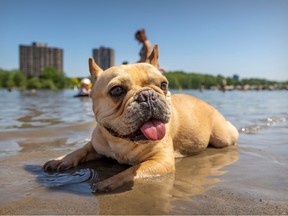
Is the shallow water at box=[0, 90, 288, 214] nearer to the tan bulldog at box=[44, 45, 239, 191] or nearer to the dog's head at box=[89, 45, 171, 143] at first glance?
the tan bulldog at box=[44, 45, 239, 191]

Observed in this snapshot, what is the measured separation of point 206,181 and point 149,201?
697 mm

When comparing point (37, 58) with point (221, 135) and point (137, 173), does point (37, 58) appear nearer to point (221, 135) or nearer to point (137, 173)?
point (221, 135)

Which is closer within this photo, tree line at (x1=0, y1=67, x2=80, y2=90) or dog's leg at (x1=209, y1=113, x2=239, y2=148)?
dog's leg at (x1=209, y1=113, x2=239, y2=148)

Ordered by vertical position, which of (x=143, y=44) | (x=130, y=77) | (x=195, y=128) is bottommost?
(x=195, y=128)

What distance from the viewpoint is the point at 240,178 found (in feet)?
8.54

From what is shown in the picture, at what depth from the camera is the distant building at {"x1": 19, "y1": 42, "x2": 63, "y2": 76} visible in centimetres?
16138

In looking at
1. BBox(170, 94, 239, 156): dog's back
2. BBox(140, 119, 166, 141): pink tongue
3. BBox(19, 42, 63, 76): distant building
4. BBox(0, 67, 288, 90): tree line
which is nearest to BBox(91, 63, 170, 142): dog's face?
BBox(140, 119, 166, 141): pink tongue

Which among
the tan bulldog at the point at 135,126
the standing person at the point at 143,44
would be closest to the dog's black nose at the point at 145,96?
the tan bulldog at the point at 135,126

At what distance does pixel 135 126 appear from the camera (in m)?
2.47

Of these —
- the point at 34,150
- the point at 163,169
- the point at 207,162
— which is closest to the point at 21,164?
the point at 34,150

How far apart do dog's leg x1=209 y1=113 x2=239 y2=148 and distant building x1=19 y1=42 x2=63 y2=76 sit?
530ft

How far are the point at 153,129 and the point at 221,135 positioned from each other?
1.94 m

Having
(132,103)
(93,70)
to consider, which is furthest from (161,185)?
(93,70)

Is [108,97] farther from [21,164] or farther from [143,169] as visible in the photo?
[21,164]
